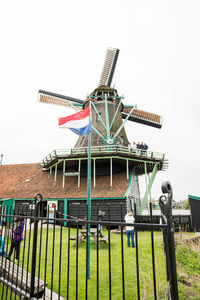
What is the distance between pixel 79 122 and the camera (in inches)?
283

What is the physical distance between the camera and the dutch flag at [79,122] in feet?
23.3

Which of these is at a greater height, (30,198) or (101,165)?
(101,165)

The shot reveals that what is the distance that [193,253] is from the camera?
22.9ft

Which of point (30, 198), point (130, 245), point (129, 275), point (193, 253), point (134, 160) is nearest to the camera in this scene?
point (129, 275)

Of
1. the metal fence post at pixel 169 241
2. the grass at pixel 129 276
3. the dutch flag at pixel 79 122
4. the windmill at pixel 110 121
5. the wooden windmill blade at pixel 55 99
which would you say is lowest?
the grass at pixel 129 276

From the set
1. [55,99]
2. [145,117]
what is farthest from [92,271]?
[55,99]

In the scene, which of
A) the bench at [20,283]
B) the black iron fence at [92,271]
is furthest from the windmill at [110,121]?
the bench at [20,283]

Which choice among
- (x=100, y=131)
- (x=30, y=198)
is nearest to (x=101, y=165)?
(x=100, y=131)

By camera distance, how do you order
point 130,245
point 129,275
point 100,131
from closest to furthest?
point 129,275 → point 130,245 → point 100,131

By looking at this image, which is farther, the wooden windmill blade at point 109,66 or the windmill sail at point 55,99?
the wooden windmill blade at point 109,66

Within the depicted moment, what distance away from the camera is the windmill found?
18797 mm

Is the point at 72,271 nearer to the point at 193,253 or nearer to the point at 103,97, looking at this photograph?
the point at 193,253

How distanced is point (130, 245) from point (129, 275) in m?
3.18

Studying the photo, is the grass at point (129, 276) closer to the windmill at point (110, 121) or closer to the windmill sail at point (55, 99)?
the windmill at point (110, 121)
